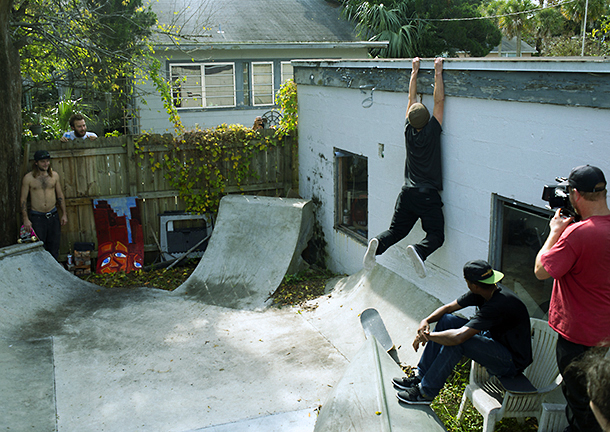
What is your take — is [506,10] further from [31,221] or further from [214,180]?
[31,221]

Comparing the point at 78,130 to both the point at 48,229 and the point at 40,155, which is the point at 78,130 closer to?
the point at 40,155

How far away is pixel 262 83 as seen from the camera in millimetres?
17234

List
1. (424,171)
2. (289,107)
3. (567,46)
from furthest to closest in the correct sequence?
1. (567,46)
2. (289,107)
3. (424,171)

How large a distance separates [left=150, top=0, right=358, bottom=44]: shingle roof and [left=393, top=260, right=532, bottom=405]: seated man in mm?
13945

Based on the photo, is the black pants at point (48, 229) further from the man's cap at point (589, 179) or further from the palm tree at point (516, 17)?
the palm tree at point (516, 17)

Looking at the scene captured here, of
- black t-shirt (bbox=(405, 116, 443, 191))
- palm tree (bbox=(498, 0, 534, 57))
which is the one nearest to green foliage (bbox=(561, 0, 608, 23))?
palm tree (bbox=(498, 0, 534, 57))

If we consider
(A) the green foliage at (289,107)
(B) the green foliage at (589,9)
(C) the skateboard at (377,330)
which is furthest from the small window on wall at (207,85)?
(B) the green foliage at (589,9)

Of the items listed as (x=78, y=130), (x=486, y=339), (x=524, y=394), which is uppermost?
(x=78, y=130)

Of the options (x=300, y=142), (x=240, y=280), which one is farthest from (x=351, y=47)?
(x=240, y=280)

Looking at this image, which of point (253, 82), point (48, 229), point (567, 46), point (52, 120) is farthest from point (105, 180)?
point (567, 46)

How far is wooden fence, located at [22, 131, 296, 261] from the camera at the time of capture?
8.69m

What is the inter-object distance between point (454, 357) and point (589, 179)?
161 centimetres

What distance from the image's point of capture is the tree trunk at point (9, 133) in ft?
26.0

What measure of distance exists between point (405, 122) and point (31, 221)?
580 cm
